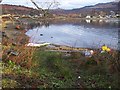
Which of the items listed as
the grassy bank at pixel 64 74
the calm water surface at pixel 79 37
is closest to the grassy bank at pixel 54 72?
the grassy bank at pixel 64 74

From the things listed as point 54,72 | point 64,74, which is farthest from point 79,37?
point 64,74

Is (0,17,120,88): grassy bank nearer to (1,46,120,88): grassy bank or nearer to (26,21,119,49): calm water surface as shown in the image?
(1,46,120,88): grassy bank

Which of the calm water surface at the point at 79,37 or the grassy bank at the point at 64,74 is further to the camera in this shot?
the calm water surface at the point at 79,37

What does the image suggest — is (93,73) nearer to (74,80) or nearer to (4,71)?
(74,80)

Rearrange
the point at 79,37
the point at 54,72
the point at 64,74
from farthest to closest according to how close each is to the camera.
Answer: the point at 79,37 → the point at 54,72 → the point at 64,74

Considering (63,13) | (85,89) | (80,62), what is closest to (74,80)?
(85,89)

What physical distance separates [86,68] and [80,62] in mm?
734

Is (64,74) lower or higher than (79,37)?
higher

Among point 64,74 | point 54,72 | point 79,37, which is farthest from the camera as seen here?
point 79,37

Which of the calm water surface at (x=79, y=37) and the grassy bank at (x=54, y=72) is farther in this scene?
the calm water surface at (x=79, y=37)

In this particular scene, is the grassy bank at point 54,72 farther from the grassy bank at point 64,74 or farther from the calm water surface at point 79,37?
the calm water surface at point 79,37

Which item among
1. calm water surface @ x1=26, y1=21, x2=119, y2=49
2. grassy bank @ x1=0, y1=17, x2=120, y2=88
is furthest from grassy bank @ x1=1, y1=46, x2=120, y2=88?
calm water surface @ x1=26, y1=21, x2=119, y2=49

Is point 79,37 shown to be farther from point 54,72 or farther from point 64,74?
point 64,74

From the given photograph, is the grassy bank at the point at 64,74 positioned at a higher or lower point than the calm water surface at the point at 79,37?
higher
